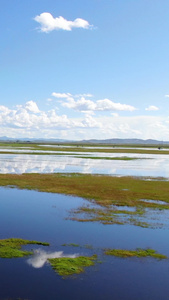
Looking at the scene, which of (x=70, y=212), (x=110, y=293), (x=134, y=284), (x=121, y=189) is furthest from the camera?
(x=121, y=189)

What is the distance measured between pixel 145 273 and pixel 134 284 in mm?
1337

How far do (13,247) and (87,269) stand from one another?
17.0 feet

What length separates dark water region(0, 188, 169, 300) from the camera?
13602 mm

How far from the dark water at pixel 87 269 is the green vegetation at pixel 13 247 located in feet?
2.03

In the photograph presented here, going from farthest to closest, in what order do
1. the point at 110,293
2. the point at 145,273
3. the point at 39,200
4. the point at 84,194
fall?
1. the point at 84,194
2. the point at 39,200
3. the point at 145,273
4. the point at 110,293

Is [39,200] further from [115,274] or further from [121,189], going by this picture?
[115,274]

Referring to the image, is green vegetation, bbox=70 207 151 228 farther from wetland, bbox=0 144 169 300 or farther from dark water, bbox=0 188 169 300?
dark water, bbox=0 188 169 300

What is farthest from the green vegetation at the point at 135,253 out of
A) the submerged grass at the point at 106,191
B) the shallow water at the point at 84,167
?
the shallow water at the point at 84,167

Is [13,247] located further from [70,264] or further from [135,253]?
[135,253]

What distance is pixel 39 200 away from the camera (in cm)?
3138

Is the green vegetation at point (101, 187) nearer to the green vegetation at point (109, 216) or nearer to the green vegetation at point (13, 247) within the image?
the green vegetation at point (109, 216)

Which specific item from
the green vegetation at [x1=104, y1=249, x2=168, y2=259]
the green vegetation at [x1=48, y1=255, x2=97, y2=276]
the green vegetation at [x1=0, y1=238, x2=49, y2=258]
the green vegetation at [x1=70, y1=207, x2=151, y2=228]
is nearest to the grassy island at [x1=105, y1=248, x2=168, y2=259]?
the green vegetation at [x1=104, y1=249, x2=168, y2=259]

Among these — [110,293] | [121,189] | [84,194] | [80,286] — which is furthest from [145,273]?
[121,189]

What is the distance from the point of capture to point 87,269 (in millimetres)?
15688
